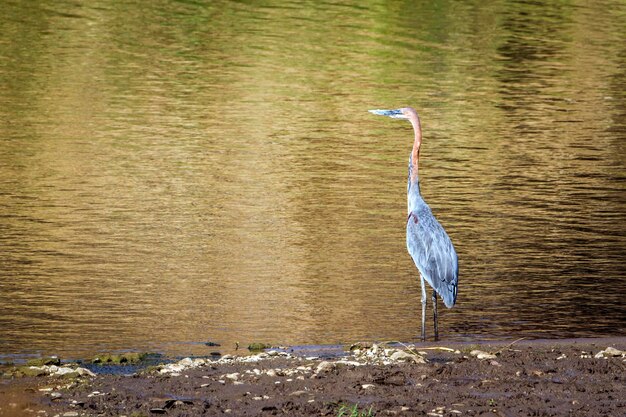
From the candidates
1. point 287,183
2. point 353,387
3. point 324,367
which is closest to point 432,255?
point 324,367

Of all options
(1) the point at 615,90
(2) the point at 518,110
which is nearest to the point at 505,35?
(1) the point at 615,90

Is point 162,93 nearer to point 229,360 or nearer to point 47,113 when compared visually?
point 47,113

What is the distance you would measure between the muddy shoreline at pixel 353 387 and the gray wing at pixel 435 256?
0.82m

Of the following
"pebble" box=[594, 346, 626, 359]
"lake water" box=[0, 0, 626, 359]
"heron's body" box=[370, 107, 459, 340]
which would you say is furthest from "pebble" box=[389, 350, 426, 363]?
"pebble" box=[594, 346, 626, 359]

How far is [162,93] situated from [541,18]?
51.5ft

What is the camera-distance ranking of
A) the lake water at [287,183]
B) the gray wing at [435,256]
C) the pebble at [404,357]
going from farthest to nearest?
1. the lake water at [287,183]
2. the gray wing at [435,256]
3. the pebble at [404,357]

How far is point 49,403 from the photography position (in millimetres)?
7633

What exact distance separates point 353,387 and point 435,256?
6.98 ft

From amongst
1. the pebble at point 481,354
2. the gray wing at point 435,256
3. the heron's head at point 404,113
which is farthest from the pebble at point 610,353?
the heron's head at point 404,113

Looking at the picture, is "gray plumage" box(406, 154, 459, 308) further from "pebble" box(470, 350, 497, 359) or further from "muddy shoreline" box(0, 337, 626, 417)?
"muddy shoreline" box(0, 337, 626, 417)

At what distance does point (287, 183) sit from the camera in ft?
49.6

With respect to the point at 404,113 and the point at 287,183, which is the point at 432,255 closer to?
the point at 404,113

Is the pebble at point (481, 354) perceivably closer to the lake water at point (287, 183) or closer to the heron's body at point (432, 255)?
the heron's body at point (432, 255)

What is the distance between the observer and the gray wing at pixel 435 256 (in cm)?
972
